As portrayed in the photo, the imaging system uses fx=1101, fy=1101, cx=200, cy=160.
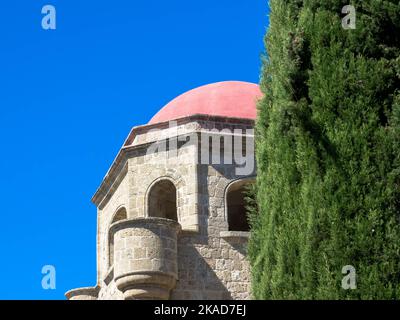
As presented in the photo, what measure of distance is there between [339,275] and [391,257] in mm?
597

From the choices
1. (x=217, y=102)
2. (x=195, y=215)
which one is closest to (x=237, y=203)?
(x=217, y=102)

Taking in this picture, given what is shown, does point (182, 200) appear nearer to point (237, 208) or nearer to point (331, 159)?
point (237, 208)

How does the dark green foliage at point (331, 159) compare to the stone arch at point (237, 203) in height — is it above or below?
below

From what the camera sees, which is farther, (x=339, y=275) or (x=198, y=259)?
(x=198, y=259)

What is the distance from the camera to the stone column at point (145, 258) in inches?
790

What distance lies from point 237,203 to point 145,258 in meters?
4.58

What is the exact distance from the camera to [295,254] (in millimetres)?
12562

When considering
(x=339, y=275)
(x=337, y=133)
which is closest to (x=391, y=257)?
(x=339, y=275)

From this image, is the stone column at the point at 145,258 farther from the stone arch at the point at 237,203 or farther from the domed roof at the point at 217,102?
the domed roof at the point at 217,102

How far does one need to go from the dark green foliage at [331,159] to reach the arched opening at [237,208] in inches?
364

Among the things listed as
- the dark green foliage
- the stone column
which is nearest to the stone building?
the stone column

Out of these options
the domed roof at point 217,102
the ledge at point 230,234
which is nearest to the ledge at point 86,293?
the ledge at point 230,234

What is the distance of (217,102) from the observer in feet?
76.5
